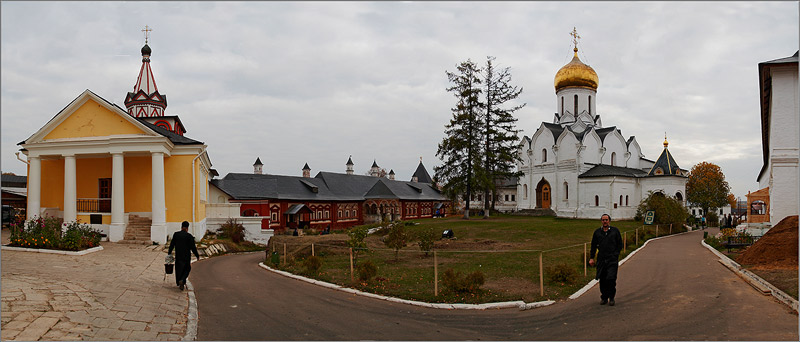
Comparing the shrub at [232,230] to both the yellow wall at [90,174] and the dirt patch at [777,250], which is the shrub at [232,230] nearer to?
the yellow wall at [90,174]

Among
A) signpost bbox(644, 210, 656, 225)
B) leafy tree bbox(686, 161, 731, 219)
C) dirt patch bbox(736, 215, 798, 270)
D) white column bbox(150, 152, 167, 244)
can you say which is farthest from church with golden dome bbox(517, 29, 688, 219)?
white column bbox(150, 152, 167, 244)

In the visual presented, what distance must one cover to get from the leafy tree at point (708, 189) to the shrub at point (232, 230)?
54.4 m

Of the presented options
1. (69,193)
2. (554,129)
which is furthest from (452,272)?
(554,129)

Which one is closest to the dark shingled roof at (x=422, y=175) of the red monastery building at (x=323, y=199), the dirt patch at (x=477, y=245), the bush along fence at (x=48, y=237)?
the red monastery building at (x=323, y=199)

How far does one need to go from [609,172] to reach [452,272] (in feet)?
117

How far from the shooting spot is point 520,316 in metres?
9.03

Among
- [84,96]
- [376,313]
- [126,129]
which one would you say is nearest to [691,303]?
[376,313]

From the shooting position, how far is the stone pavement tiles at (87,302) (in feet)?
21.8

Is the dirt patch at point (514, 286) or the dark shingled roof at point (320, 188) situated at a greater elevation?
the dark shingled roof at point (320, 188)

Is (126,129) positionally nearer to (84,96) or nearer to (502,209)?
(84,96)

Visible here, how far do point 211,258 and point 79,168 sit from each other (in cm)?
1031

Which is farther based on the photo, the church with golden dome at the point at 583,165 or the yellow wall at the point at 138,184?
the church with golden dome at the point at 583,165

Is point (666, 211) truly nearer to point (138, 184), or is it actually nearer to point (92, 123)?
point (138, 184)

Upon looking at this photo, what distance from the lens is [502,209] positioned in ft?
182
